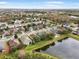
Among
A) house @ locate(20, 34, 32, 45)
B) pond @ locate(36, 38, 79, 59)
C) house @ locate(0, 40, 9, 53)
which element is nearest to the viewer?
house @ locate(0, 40, 9, 53)

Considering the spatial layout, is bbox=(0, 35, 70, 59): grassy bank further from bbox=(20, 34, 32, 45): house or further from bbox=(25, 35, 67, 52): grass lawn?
bbox=(20, 34, 32, 45): house

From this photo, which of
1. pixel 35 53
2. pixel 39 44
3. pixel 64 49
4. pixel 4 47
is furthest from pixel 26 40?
pixel 64 49

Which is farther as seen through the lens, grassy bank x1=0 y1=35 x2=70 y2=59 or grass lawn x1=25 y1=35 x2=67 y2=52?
grass lawn x1=25 y1=35 x2=67 y2=52

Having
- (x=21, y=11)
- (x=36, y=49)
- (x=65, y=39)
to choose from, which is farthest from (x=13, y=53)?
(x=21, y=11)

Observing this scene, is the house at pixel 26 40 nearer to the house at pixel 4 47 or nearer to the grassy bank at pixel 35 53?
the grassy bank at pixel 35 53

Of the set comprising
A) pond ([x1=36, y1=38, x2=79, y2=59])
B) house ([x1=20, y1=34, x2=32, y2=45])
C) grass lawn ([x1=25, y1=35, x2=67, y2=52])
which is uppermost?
house ([x1=20, y1=34, x2=32, y2=45])

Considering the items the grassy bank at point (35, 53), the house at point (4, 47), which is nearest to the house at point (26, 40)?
the grassy bank at point (35, 53)

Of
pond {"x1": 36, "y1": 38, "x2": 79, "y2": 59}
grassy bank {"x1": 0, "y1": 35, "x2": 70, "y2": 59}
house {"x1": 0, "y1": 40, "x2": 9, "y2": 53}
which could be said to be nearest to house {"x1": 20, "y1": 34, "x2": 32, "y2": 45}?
grassy bank {"x1": 0, "y1": 35, "x2": 70, "y2": 59}

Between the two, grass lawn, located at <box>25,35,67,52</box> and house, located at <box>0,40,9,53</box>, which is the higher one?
house, located at <box>0,40,9,53</box>

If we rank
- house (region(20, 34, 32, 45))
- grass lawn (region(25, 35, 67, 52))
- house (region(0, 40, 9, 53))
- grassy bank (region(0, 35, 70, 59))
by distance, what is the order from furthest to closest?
house (region(20, 34, 32, 45)) → grass lawn (region(25, 35, 67, 52)) → house (region(0, 40, 9, 53)) → grassy bank (region(0, 35, 70, 59))
